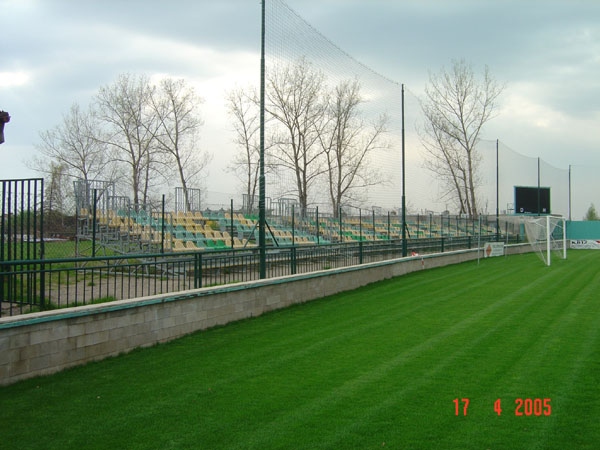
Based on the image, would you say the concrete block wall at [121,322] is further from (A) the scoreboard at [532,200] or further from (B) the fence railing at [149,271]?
(A) the scoreboard at [532,200]

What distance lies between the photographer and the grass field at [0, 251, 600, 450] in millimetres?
4957

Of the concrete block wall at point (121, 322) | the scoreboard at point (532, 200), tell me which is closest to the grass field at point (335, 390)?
the concrete block wall at point (121, 322)

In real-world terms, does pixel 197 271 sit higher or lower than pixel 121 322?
higher

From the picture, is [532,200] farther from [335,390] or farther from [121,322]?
[335,390]

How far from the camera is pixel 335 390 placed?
633 cm

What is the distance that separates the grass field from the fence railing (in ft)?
3.72

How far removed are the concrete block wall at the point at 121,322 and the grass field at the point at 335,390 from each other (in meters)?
0.20

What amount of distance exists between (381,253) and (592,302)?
24.1ft

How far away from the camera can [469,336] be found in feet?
30.2

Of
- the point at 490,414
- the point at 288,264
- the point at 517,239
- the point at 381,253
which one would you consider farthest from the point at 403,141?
the point at 517,239

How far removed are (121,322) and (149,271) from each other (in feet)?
5.74

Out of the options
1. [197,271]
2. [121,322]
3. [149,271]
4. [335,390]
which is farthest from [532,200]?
[335,390]

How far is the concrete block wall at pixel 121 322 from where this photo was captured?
6.58 meters

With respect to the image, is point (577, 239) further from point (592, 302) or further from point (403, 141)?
point (592, 302)
